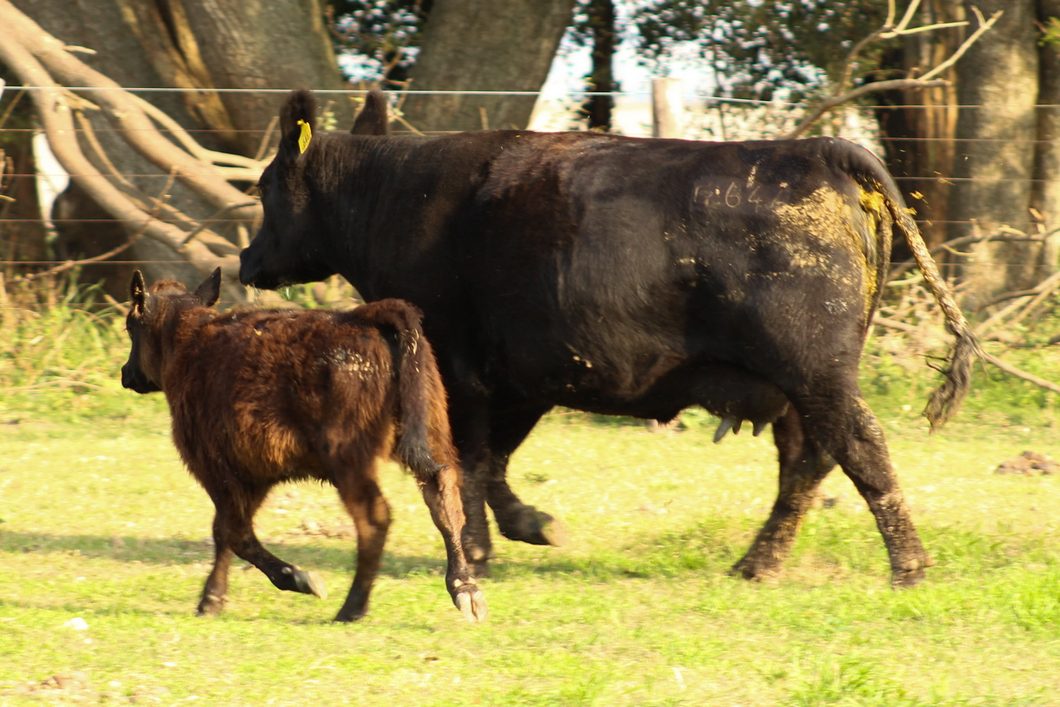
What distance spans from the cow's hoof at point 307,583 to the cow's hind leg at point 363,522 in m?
0.20

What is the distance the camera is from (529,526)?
544 centimetres

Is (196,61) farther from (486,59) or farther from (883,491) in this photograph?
(883,491)

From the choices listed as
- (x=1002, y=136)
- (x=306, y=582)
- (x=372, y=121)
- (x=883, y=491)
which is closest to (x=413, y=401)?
(x=306, y=582)

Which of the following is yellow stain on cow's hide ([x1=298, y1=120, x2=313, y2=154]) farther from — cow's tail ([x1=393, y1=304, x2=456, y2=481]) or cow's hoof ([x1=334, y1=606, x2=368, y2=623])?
cow's hoof ([x1=334, y1=606, x2=368, y2=623])

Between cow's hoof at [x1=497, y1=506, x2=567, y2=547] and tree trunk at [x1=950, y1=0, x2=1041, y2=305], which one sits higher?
tree trunk at [x1=950, y1=0, x2=1041, y2=305]

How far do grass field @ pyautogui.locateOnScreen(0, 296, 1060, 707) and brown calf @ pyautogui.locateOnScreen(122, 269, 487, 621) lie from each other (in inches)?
9.1

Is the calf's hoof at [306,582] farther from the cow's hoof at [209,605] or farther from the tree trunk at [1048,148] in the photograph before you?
the tree trunk at [1048,148]

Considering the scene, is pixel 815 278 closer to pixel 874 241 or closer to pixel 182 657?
pixel 874 241

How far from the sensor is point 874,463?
15.0 ft

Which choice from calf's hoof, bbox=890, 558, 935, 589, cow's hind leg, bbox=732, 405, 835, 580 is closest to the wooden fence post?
cow's hind leg, bbox=732, 405, 835, 580

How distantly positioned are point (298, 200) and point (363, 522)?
80.3 inches

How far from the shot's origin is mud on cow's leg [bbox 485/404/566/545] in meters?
5.45

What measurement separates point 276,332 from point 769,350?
69.9 inches

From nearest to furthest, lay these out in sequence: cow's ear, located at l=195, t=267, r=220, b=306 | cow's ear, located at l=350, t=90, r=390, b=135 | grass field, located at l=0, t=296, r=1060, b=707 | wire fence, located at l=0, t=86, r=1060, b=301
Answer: grass field, located at l=0, t=296, r=1060, b=707 < cow's ear, located at l=195, t=267, r=220, b=306 < cow's ear, located at l=350, t=90, r=390, b=135 < wire fence, located at l=0, t=86, r=1060, b=301
